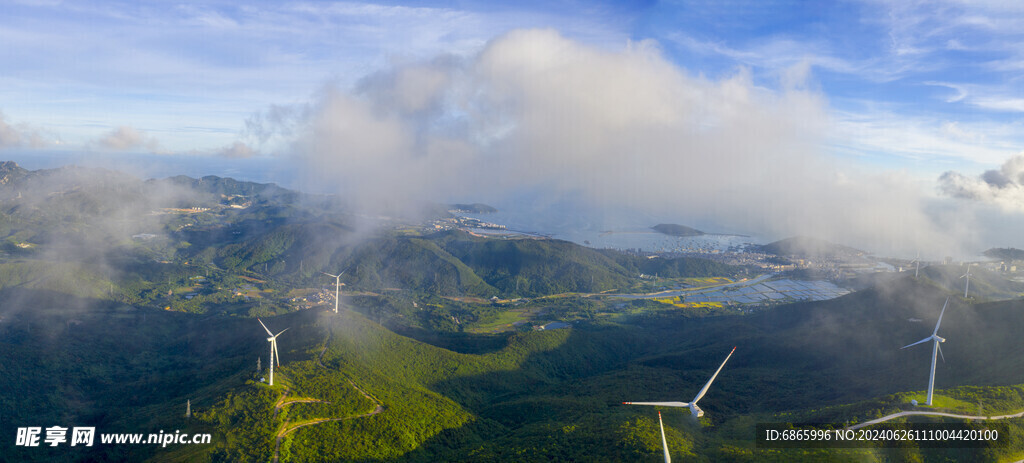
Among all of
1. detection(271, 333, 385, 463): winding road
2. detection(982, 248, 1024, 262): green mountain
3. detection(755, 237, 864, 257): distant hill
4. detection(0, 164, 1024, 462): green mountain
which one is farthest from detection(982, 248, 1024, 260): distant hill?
detection(271, 333, 385, 463): winding road

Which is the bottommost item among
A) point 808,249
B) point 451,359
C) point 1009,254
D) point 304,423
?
point 451,359

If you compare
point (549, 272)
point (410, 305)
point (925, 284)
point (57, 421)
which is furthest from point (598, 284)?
point (57, 421)

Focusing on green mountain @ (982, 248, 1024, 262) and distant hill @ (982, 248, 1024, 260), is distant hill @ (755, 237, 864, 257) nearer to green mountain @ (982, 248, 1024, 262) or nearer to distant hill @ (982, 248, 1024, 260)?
distant hill @ (982, 248, 1024, 260)

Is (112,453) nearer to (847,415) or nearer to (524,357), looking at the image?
(524,357)

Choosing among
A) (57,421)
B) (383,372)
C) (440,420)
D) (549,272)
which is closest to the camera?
(440,420)

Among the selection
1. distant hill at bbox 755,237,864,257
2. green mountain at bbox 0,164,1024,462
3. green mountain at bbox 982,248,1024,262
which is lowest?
green mountain at bbox 0,164,1024,462

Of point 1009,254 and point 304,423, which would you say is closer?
point 304,423

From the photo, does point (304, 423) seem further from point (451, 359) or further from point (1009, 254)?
point (1009, 254)

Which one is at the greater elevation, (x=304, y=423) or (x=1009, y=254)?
(x=1009, y=254)

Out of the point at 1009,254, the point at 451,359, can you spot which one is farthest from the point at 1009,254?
the point at 451,359
